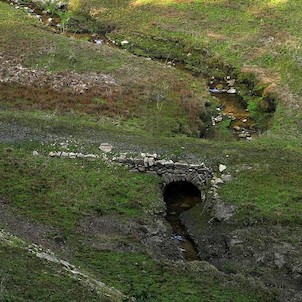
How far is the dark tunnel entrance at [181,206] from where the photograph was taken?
105 ft

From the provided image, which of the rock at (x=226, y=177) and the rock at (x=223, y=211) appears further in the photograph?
the rock at (x=226, y=177)

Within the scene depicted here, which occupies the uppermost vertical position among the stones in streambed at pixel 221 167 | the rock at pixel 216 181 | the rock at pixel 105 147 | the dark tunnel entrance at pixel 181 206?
the stones in streambed at pixel 221 167

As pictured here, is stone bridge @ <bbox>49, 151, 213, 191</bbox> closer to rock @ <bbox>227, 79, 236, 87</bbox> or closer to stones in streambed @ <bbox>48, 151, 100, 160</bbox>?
stones in streambed @ <bbox>48, 151, 100, 160</bbox>

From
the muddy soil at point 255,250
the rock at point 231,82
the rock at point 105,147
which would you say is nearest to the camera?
the muddy soil at point 255,250

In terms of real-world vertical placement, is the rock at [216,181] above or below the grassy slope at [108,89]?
above

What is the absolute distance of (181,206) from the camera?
35.9 m

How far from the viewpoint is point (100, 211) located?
32.7 m

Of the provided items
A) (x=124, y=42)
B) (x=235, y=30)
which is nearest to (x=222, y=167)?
(x=124, y=42)

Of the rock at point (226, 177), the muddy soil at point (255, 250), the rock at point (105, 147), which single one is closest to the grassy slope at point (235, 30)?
the rock at point (226, 177)

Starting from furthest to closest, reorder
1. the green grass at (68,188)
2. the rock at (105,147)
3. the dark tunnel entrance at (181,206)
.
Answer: the rock at (105,147), the dark tunnel entrance at (181,206), the green grass at (68,188)

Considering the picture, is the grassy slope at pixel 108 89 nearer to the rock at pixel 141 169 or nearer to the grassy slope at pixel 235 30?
the grassy slope at pixel 235 30

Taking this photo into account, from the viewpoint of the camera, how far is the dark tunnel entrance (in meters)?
32.0

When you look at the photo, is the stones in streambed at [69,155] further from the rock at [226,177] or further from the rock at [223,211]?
the rock at [223,211]

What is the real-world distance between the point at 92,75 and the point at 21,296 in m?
32.6
